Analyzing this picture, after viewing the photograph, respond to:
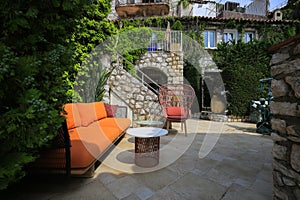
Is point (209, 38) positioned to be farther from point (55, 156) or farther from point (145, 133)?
point (55, 156)

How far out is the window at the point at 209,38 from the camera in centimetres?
891

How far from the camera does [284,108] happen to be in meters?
1.23

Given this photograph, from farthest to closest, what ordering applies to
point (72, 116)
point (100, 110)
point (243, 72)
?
point (243, 72)
point (100, 110)
point (72, 116)

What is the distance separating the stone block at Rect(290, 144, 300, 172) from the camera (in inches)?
44.2

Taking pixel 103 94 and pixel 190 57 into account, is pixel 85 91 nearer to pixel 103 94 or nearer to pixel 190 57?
pixel 103 94

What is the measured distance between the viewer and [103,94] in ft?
14.7

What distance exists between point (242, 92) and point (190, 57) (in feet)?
9.49

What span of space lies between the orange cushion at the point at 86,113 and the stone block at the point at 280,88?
255 centimetres

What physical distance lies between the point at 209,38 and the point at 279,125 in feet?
28.7

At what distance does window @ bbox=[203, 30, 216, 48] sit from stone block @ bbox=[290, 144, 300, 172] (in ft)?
28.4

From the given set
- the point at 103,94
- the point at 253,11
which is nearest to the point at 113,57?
the point at 103,94

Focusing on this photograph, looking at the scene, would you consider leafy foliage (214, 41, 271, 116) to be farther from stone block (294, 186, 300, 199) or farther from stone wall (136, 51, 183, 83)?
stone block (294, 186, 300, 199)

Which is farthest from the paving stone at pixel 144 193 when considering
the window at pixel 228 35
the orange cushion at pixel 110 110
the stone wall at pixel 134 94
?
the window at pixel 228 35

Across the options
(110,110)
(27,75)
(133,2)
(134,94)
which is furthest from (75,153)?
(133,2)
